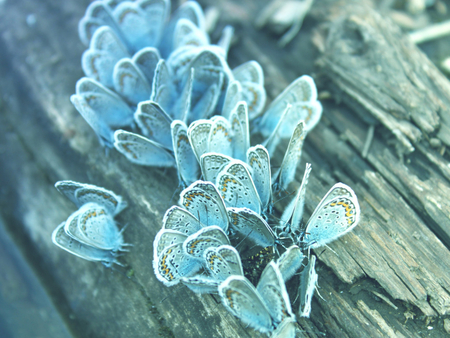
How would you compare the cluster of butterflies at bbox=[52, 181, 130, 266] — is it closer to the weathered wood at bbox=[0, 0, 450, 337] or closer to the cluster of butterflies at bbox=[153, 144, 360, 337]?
the weathered wood at bbox=[0, 0, 450, 337]

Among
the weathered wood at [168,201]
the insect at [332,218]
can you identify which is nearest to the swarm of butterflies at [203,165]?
the insect at [332,218]

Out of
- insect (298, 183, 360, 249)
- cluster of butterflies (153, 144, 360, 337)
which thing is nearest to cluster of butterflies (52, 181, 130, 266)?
cluster of butterflies (153, 144, 360, 337)

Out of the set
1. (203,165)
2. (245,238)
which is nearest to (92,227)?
(203,165)

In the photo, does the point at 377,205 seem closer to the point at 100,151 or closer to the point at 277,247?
the point at 277,247

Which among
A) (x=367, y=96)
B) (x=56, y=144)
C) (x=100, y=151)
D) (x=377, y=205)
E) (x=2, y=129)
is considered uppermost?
(x=367, y=96)

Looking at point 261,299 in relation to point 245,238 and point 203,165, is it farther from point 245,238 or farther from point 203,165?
point 203,165

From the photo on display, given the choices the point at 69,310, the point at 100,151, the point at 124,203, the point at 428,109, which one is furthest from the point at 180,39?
the point at 69,310
